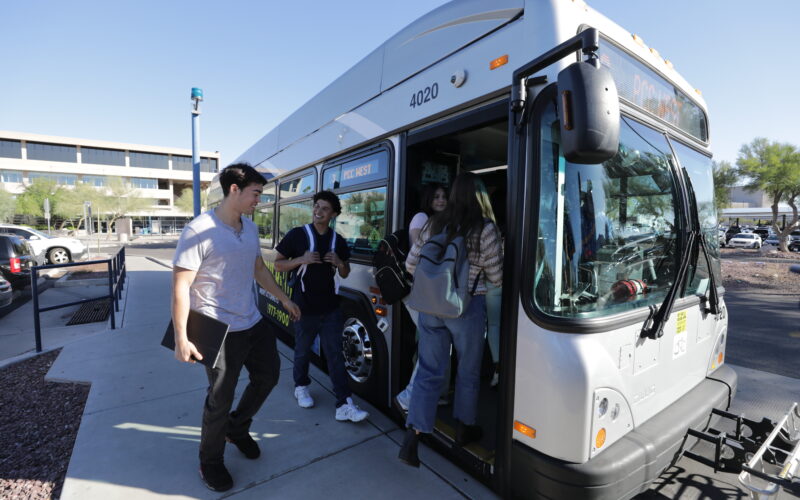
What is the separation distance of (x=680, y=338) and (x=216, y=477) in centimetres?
303

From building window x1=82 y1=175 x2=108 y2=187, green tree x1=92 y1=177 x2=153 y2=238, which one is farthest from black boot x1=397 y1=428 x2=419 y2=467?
building window x1=82 y1=175 x2=108 y2=187

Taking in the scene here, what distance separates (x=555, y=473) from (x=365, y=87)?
3212mm

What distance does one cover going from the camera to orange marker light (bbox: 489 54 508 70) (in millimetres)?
2188

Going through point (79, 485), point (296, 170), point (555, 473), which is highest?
point (296, 170)

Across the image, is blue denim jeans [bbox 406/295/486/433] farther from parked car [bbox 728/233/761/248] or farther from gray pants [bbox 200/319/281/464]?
parked car [bbox 728/233/761/248]

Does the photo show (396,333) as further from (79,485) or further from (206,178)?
(206,178)

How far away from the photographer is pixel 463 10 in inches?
98.2

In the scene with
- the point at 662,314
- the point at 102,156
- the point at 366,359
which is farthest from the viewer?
the point at 102,156

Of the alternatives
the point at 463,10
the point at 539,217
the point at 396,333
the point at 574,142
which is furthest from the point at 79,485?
the point at 463,10

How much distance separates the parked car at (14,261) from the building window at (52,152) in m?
64.9

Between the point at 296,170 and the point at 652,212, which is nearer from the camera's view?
the point at 652,212

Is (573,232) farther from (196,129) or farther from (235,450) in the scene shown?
(196,129)

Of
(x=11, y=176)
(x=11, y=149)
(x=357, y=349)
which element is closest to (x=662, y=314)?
(x=357, y=349)

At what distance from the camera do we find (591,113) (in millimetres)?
1603
